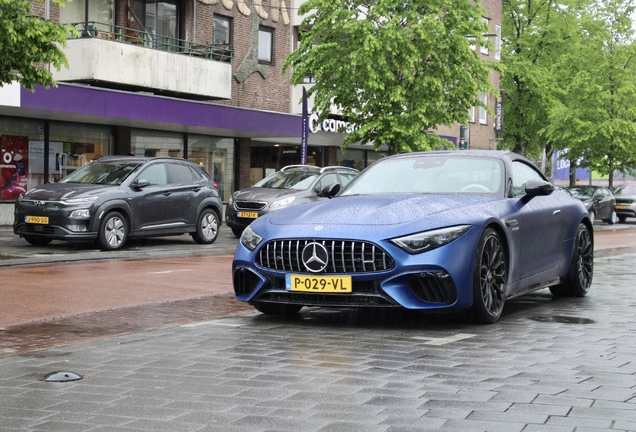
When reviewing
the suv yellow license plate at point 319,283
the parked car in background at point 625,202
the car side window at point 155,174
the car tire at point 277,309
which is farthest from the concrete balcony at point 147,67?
the parked car in background at point 625,202

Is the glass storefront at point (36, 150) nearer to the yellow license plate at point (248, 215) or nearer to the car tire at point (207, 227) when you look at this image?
the yellow license plate at point (248, 215)

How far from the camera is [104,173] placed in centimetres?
1834

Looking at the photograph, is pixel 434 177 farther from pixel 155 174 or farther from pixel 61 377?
pixel 155 174

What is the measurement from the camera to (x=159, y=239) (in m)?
21.5

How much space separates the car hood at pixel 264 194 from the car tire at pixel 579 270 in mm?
11433

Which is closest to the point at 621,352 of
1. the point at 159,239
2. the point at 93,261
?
the point at 93,261

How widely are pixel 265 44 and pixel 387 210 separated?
88.5 ft

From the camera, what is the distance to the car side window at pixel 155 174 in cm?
1862

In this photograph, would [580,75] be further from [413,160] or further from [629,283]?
[413,160]

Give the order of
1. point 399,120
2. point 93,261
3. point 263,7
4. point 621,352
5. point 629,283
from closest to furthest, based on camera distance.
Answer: point 621,352 → point 629,283 → point 93,261 → point 399,120 → point 263,7

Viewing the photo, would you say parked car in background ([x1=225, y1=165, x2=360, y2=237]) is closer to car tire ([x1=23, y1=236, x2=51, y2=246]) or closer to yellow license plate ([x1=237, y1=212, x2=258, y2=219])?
yellow license plate ([x1=237, y1=212, x2=258, y2=219])

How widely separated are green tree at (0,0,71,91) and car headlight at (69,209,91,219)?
7.98ft

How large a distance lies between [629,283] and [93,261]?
8180 mm

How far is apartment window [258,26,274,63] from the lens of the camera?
3366 cm
